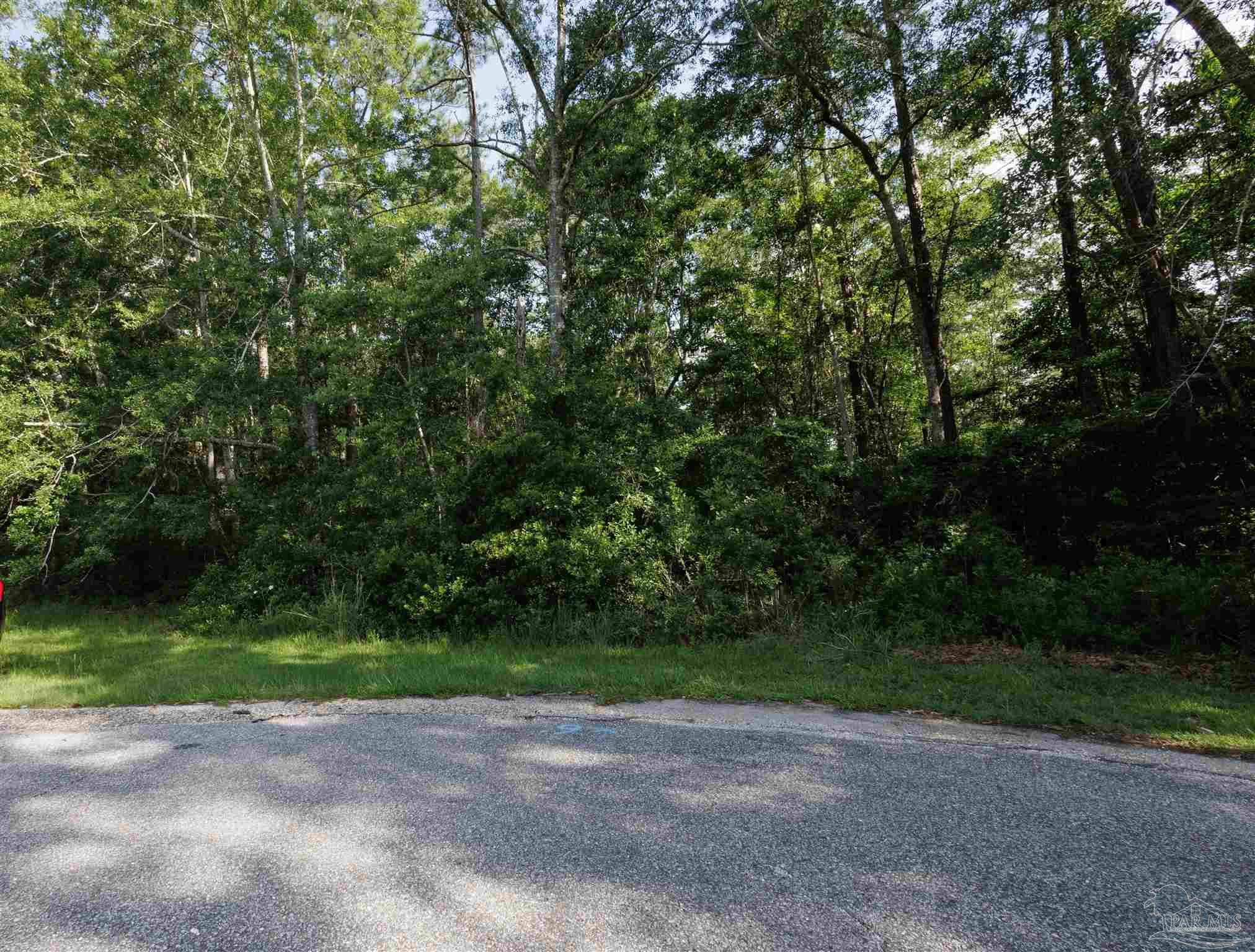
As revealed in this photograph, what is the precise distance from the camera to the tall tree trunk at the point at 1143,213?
651 cm

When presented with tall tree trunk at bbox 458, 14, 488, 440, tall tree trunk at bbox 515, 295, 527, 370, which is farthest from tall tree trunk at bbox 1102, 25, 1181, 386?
tall tree trunk at bbox 515, 295, 527, 370

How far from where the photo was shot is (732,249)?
59.9ft

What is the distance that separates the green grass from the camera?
447cm

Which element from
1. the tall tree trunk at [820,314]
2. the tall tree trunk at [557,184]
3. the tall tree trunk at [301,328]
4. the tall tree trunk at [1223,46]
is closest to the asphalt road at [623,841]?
the tall tree trunk at [1223,46]

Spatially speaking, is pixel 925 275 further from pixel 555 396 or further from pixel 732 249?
pixel 555 396

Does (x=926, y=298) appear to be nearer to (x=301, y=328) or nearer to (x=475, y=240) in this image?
(x=475, y=240)

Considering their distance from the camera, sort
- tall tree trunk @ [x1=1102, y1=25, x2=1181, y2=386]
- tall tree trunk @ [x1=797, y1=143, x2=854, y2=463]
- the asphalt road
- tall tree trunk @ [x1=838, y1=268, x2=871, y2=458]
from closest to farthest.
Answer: the asphalt road < tall tree trunk @ [x1=1102, y1=25, x2=1181, y2=386] < tall tree trunk @ [x1=797, y1=143, x2=854, y2=463] < tall tree trunk @ [x1=838, y1=268, x2=871, y2=458]

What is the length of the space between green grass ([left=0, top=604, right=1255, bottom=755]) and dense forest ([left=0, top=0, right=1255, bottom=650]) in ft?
3.53

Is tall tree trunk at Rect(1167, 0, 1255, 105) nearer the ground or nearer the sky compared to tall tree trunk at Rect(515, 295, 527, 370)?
nearer the ground

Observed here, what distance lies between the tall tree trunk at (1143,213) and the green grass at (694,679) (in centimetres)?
417

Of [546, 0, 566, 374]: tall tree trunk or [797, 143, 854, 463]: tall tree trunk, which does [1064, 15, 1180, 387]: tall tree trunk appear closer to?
[797, 143, 854, 463]: tall tree trunk

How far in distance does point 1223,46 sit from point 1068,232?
647cm

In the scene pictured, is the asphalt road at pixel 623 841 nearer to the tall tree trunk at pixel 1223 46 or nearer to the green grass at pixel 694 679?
the green grass at pixel 694 679

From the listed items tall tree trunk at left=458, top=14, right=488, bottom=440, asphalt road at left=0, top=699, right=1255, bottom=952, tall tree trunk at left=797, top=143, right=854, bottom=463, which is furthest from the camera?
tall tree trunk at left=797, top=143, right=854, bottom=463
